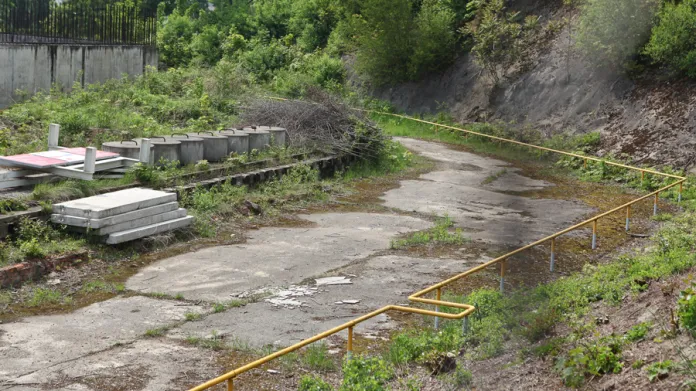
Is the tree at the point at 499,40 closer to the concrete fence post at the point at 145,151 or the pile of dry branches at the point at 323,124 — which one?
the pile of dry branches at the point at 323,124

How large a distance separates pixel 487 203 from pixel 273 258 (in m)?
A: 7.17

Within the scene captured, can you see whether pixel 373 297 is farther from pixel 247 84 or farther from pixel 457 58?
pixel 457 58

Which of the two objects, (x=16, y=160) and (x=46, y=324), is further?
(x=16, y=160)

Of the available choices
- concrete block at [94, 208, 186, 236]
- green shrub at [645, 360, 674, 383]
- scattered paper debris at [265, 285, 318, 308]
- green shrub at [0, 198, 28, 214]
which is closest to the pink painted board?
green shrub at [0, 198, 28, 214]

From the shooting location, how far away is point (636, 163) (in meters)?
25.3

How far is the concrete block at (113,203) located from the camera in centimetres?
1444

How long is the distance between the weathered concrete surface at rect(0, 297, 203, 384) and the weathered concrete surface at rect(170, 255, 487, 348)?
0.58 metres

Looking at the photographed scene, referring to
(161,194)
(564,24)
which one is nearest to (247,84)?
(564,24)

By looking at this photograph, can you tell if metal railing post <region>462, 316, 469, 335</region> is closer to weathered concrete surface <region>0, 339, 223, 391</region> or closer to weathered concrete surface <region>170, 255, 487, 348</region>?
weathered concrete surface <region>170, 255, 487, 348</region>

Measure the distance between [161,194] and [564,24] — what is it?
20352 mm

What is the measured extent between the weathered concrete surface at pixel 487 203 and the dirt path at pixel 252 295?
2.3 inches

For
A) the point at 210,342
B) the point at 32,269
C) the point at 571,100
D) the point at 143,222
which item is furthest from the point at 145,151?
the point at 571,100

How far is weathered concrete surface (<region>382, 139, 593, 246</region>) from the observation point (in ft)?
59.5

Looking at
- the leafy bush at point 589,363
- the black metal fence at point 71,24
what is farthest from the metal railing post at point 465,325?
the black metal fence at point 71,24
